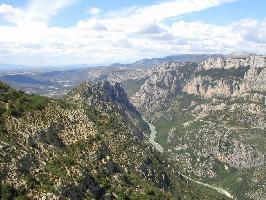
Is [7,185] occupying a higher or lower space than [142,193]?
higher

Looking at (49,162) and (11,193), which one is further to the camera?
(49,162)

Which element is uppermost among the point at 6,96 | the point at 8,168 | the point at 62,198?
the point at 6,96

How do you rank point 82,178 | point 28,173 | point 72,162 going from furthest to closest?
point 72,162 < point 82,178 < point 28,173

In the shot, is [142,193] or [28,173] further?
[142,193]

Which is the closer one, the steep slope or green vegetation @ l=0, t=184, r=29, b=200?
green vegetation @ l=0, t=184, r=29, b=200

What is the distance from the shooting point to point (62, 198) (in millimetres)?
141875

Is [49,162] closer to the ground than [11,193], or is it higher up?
higher up

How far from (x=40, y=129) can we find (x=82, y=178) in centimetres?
3174

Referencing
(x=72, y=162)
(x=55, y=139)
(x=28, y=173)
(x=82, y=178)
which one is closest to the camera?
(x=28, y=173)

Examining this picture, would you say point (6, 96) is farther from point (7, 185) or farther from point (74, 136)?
point (7, 185)

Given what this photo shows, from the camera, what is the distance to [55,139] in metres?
187

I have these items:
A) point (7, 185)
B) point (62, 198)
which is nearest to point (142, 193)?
point (62, 198)

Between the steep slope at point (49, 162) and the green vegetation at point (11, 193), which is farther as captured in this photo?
the steep slope at point (49, 162)

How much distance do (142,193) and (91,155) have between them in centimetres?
2566
